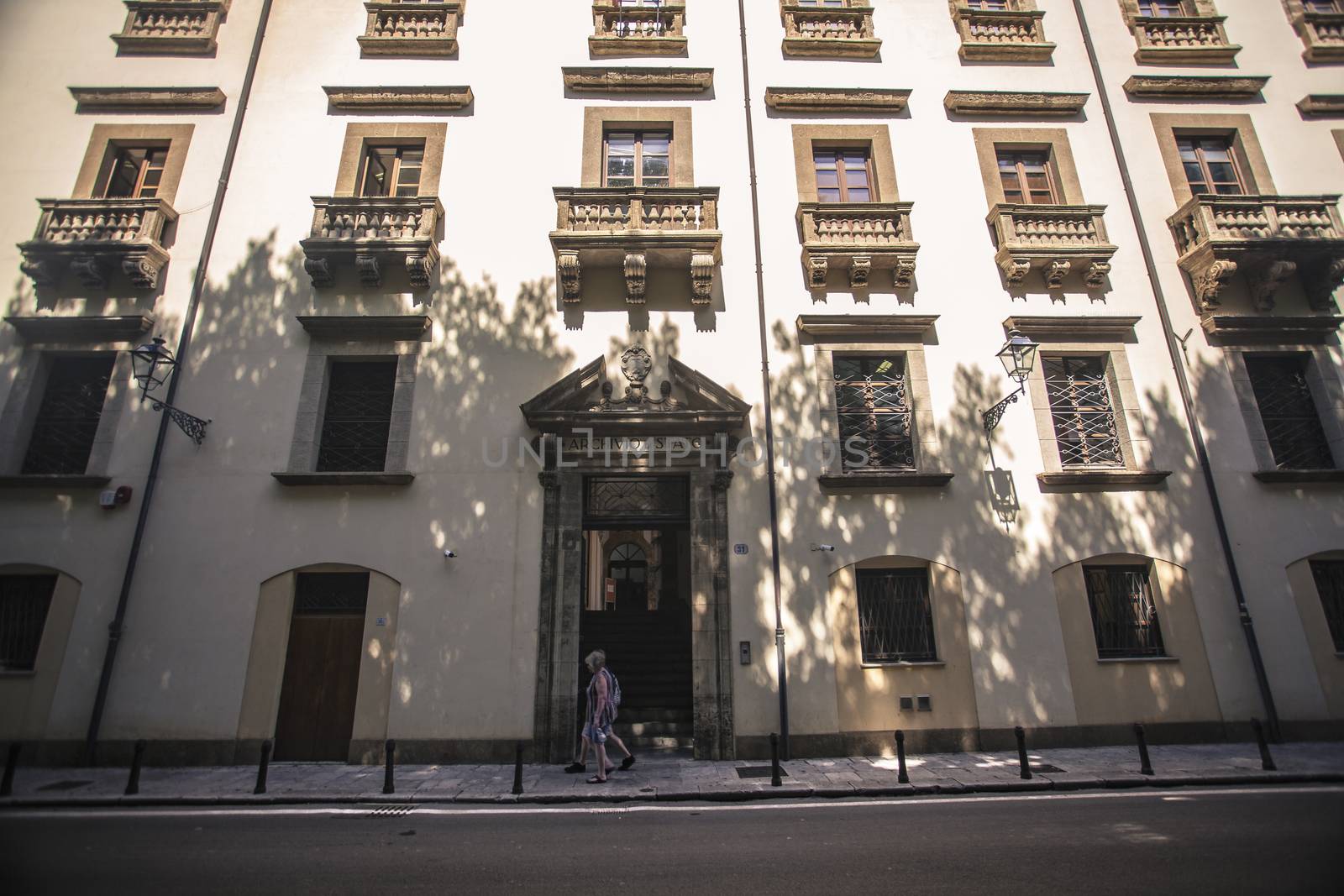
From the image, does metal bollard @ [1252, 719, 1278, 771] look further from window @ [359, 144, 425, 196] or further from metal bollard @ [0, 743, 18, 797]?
window @ [359, 144, 425, 196]

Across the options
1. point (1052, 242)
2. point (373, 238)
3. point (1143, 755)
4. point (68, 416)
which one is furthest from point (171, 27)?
point (1143, 755)

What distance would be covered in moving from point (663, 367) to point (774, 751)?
21.3 ft

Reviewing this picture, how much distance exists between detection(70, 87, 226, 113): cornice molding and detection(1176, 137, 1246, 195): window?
2039 centimetres

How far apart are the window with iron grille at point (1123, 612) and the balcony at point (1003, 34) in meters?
11.2

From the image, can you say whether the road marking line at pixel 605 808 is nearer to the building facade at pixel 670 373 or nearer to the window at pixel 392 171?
the building facade at pixel 670 373

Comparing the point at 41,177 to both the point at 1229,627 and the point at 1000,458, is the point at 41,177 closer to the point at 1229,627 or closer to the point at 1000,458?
the point at 1000,458

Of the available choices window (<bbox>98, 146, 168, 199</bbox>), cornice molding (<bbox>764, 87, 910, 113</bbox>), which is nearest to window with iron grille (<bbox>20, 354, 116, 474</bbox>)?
window (<bbox>98, 146, 168, 199</bbox>)

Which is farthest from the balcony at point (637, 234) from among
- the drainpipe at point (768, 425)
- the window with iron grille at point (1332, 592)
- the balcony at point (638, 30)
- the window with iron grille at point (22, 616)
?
the window with iron grille at point (1332, 592)

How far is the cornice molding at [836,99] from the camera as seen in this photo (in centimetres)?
1239

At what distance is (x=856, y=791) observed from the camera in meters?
7.46

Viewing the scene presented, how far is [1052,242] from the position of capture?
11445 mm

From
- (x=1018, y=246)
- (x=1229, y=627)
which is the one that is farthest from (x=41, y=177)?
(x=1229, y=627)

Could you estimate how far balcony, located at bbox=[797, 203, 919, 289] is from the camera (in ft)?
36.4

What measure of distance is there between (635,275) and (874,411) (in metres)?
5.11
